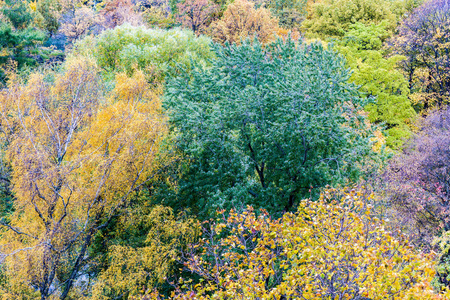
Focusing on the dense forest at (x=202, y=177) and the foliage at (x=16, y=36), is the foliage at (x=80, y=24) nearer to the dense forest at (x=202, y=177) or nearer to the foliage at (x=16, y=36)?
the foliage at (x=16, y=36)

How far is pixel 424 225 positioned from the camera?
51.8ft

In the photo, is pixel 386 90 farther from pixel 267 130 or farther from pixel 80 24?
pixel 80 24

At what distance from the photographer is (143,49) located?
24594 millimetres

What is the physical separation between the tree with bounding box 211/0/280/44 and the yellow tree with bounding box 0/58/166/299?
59.7 ft

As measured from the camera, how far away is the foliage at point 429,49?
81.0 ft

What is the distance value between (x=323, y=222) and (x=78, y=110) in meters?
13.0

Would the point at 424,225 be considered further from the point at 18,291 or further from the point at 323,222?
the point at 18,291

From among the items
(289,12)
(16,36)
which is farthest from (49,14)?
(289,12)

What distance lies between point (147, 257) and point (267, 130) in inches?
269

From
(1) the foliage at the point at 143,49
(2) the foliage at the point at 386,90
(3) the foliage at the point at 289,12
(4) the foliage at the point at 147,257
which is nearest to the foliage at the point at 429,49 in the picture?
(2) the foliage at the point at 386,90

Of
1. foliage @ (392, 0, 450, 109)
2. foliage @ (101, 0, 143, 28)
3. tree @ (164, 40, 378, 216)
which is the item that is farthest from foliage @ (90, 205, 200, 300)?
foliage @ (101, 0, 143, 28)

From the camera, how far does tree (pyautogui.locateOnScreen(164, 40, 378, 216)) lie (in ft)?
37.4

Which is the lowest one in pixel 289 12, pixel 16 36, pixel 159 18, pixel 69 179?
pixel 69 179

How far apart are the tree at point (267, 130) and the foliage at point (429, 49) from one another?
16411 mm
